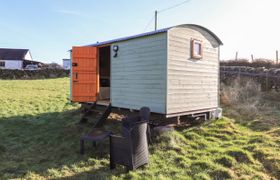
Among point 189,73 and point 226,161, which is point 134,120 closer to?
point 226,161

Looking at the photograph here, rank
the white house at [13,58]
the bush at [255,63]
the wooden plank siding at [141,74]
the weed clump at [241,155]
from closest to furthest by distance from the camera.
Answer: the weed clump at [241,155] < the wooden plank siding at [141,74] < the bush at [255,63] < the white house at [13,58]

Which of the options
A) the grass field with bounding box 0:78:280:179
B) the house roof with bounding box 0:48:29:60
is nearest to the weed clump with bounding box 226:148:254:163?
the grass field with bounding box 0:78:280:179

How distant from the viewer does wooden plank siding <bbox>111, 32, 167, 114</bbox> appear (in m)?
5.98

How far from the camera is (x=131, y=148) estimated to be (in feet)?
14.1

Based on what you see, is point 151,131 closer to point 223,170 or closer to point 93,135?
point 93,135

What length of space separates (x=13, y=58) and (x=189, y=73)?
4039cm

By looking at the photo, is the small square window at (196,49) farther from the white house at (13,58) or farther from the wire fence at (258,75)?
the white house at (13,58)

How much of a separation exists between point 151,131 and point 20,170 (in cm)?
288

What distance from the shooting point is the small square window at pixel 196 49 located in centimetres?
670

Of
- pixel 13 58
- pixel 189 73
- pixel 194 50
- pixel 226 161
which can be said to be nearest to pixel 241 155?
pixel 226 161

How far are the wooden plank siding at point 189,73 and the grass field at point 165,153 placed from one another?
0.70m

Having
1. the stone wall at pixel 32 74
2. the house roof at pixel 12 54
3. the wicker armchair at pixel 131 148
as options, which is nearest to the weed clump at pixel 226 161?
the wicker armchair at pixel 131 148

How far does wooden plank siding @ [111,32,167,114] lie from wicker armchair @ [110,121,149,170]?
154 centimetres

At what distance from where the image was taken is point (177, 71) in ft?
20.3
